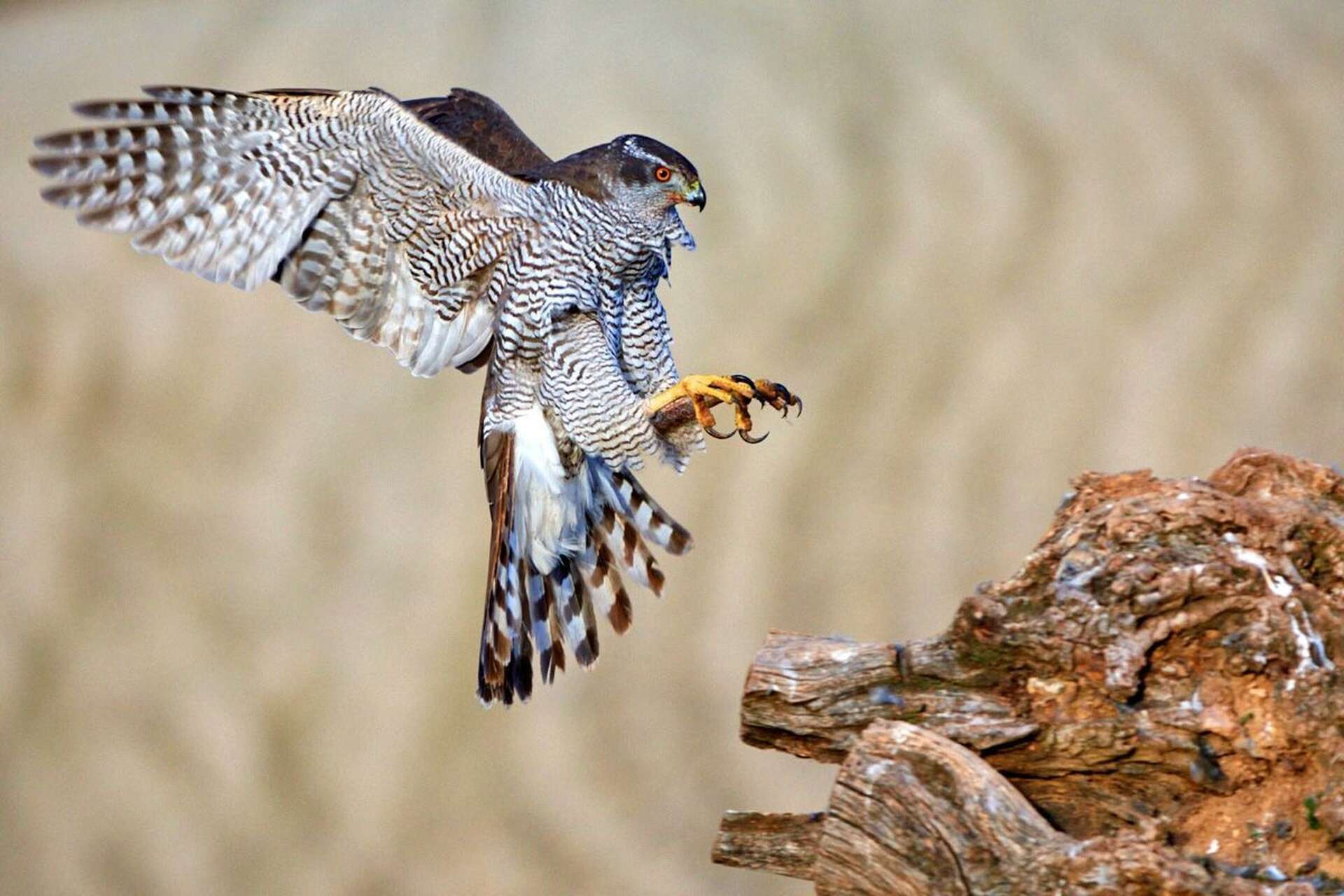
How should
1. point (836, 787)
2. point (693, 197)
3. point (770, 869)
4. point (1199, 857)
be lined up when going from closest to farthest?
point (1199, 857) < point (836, 787) < point (770, 869) < point (693, 197)

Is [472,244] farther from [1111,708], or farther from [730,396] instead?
[1111,708]

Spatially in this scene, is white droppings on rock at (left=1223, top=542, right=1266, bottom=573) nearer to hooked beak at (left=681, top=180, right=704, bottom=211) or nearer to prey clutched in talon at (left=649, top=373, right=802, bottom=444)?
prey clutched in talon at (left=649, top=373, right=802, bottom=444)

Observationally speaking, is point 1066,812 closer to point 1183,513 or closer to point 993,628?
point 993,628

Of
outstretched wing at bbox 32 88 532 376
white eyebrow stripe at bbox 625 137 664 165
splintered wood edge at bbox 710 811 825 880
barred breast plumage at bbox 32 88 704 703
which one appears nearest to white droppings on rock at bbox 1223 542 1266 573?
splintered wood edge at bbox 710 811 825 880

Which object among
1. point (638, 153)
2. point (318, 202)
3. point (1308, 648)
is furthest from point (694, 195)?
point (1308, 648)

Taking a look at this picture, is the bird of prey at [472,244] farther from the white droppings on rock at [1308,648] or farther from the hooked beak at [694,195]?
the white droppings on rock at [1308,648]

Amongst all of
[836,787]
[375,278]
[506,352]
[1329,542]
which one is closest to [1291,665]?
[1329,542]
